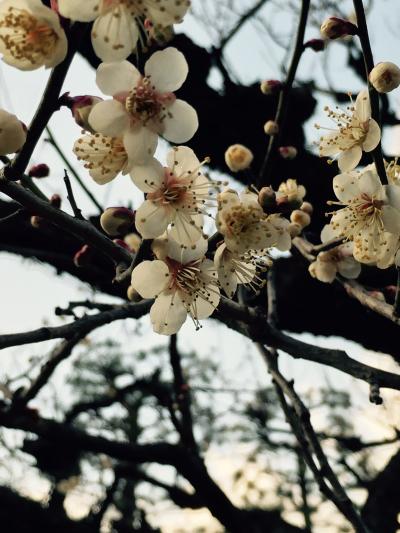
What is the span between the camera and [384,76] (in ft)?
3.86

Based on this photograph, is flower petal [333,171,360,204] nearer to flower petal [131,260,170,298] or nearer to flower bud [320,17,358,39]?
flower bud [320,17,358,39]

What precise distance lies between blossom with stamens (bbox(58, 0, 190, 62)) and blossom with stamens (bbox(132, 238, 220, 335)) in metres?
0.37

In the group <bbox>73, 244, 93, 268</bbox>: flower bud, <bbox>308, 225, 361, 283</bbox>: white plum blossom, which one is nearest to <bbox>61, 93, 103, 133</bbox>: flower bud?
<bbox>73, 244, 93, 268</bbox>: flower bud

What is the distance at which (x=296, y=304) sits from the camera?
99.6 inches

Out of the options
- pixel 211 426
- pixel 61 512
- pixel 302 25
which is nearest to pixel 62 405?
pixel 211 426

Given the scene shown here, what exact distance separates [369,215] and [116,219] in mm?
589

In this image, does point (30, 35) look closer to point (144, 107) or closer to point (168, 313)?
point (144, 107)

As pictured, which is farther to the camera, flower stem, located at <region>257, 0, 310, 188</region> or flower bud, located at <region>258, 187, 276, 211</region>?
flower stem, located at <region>257, 0, 310, 188</region>

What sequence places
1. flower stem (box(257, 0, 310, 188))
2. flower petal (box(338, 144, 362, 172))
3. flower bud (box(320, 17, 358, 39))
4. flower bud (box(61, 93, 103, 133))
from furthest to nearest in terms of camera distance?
flower stem (box(257, 0, 310, 188)) → flower petal (box(338, 144, 362, 172)) → flower bud (box(320, 17, 358, 39)) → flower bud (box(61, 93, 103, 133))

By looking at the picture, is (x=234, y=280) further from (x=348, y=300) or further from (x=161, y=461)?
(x=161, y=461)

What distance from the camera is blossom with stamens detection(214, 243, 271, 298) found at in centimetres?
111

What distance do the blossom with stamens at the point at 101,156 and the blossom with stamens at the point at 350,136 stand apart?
521 millimetres

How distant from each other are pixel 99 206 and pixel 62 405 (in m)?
6.26

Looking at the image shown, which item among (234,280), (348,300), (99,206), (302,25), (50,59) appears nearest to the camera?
(50,59)
